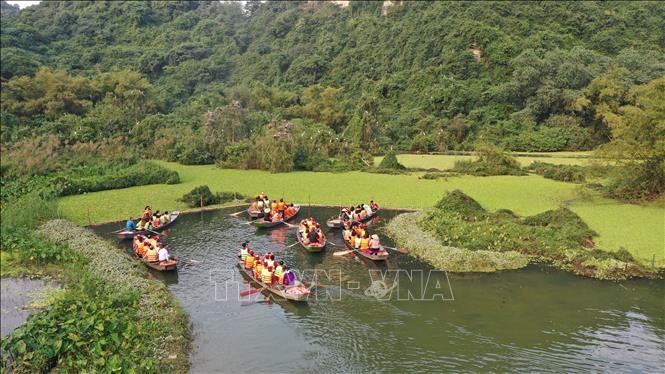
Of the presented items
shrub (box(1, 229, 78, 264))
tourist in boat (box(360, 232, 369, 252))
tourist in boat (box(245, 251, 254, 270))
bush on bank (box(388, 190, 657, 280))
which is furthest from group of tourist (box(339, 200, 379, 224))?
shrub (box(1, 229, 78, 264))

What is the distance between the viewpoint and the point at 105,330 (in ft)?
43.2

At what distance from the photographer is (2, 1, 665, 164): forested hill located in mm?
53812

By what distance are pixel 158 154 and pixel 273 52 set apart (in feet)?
172

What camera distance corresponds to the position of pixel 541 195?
32.1 metres

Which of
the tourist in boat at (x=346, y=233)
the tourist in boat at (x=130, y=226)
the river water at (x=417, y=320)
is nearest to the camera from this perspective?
the river water at (x=417, y=320)

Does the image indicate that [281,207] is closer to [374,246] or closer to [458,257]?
[374,246]

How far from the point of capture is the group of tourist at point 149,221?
25.7 m

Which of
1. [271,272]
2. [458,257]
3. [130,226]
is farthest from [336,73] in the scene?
[271,272]

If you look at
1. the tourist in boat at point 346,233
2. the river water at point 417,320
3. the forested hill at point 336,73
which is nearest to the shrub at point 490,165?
the forested hill at point 336,73

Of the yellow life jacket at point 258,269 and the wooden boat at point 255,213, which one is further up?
the wooden boat at point 255,213

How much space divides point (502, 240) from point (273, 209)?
39.2ft

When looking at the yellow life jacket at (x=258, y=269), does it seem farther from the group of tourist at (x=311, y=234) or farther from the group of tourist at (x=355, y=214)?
the group of tourist at (x=355, y=214)

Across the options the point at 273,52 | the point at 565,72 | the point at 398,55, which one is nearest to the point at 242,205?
the point at 565,72

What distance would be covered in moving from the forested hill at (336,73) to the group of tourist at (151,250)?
72.5ft
